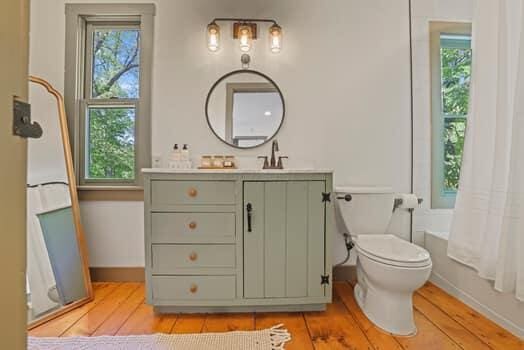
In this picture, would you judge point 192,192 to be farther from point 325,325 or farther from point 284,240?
point 325,325

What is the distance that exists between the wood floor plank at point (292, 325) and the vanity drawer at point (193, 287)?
24 cm

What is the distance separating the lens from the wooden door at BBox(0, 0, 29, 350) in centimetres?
55

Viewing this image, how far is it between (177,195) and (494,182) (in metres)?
1.86

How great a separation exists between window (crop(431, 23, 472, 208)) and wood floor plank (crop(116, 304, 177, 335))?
2209 millimetres

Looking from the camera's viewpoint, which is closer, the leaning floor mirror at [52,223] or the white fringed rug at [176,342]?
the white fringed rug at [176,342]

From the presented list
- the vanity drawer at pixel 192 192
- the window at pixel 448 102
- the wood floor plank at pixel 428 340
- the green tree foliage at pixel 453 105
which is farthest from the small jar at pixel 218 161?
the green tree foliage at pixel 453 105

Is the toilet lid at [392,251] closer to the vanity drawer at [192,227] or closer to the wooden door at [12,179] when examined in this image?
the vanity drawer at [192,227]

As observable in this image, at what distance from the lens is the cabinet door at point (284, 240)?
1937mm

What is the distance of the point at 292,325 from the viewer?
1.85 meters

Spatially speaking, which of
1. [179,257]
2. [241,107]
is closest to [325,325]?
[179,257]

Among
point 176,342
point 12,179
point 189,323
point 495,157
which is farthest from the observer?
point 189,323

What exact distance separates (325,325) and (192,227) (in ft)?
3.27

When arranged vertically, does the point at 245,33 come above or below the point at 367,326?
above

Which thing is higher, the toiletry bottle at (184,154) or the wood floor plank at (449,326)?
the toiletry bottle at (184,154)
